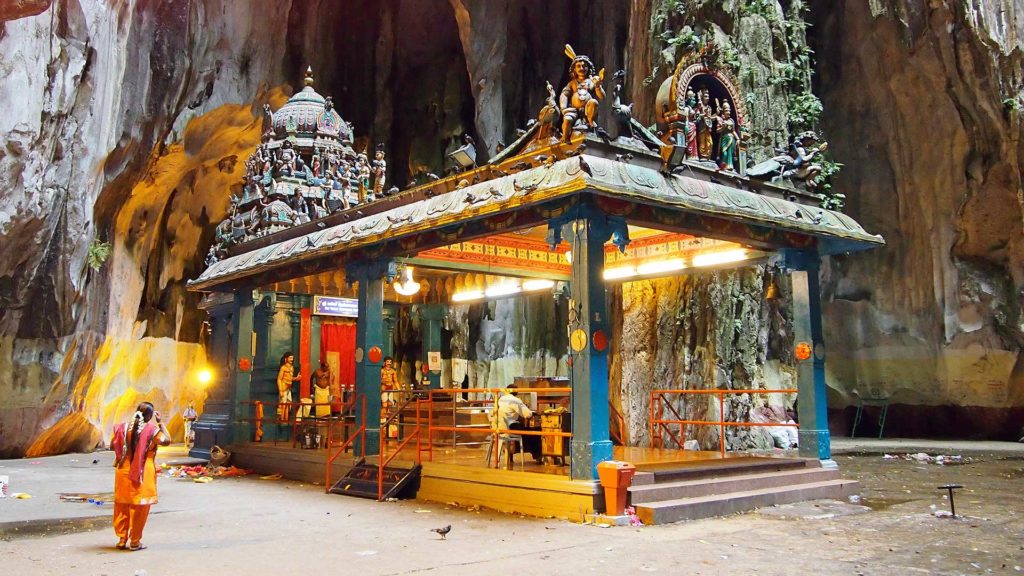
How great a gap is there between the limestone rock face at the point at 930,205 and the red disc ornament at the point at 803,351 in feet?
39.1

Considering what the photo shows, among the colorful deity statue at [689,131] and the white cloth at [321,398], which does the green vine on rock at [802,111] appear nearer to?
the colorful deity statue at [689,131]

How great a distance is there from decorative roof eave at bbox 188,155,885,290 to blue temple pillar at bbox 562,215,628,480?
2.03ft

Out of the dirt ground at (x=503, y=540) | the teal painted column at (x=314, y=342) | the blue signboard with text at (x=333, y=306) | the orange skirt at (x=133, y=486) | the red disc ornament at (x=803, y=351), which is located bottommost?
the dirt ground at (x=503, y=540)

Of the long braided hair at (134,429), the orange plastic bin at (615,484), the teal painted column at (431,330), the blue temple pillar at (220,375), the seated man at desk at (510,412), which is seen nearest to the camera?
the long braided hair at (134,429)

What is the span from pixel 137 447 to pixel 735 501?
6.65 metres

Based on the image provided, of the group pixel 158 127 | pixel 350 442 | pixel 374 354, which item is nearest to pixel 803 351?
pixel 374 354

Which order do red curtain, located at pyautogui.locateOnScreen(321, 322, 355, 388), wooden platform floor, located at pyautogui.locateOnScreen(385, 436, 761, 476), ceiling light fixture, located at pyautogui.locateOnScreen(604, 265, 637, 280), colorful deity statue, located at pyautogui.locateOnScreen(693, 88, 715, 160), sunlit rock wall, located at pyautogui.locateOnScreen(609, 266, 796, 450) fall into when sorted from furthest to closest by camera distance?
sunlit rock wall, located at pyautogui.locateOnScreen(609, 266, 796, 450)
red curtain, located at pyautogui.locateOnScreen(321, 322, 355, 388)
ceiling light fixture, located at pyautogui.locateOnScreen(604, 265, 637, 280)
colorful deity statue, located at pyautogui.locateOnScreen(693, 88, 715, 160)
wooden platform floor, located at pyautogui.locateOnScreen(385, 436, 761, 476)

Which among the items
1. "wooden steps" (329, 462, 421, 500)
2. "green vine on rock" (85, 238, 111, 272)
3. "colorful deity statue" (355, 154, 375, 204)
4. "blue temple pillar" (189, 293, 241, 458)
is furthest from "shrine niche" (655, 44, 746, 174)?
"green vine on rock" (85, 238, 111, 272)

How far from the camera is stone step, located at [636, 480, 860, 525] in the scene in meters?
8.79

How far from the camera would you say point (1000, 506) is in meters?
9.80

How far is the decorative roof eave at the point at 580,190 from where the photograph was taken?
9.09m

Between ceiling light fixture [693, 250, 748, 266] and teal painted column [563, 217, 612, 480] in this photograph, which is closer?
teal painted column [563, 217, 612, 480]

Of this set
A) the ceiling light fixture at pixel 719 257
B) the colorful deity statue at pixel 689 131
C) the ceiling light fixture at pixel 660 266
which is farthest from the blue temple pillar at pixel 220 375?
the colorful deity statue at pixel 689 131

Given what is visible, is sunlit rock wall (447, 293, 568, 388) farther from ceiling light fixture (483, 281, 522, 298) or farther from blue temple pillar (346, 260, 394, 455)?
blue temple pillar (346, 260, 394, 455)
